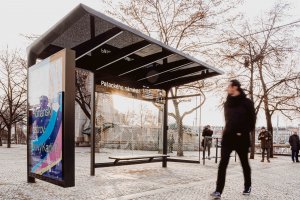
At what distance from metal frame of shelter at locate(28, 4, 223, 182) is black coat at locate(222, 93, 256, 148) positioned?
2113mm

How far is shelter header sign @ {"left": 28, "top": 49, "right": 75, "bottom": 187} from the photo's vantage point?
4902 mm

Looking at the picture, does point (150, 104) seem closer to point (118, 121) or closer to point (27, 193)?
point (118, 121)

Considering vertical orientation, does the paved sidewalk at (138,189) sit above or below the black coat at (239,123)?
below

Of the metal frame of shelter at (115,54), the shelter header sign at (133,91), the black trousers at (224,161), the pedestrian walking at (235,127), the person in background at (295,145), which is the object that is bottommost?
the person in background at (295,145)

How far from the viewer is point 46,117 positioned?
5566 mm

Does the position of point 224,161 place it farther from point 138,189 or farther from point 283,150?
point 283,150

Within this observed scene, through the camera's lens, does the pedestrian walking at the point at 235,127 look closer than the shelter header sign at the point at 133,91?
Yes

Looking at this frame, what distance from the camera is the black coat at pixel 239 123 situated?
5.38 m

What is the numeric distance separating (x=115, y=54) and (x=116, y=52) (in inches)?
2.3

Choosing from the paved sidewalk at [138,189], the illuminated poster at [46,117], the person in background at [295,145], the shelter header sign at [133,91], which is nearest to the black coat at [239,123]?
the paved sidewalk at [138,189]

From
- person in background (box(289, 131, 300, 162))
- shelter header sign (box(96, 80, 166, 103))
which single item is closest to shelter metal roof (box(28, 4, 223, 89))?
shelter header sign (box(96, 80, 166, 103))

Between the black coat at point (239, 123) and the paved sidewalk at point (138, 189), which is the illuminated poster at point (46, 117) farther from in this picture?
the black coat at point (239, 123)

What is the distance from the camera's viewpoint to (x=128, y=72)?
9.00 m

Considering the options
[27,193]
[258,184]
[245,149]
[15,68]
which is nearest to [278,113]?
[258,184]
